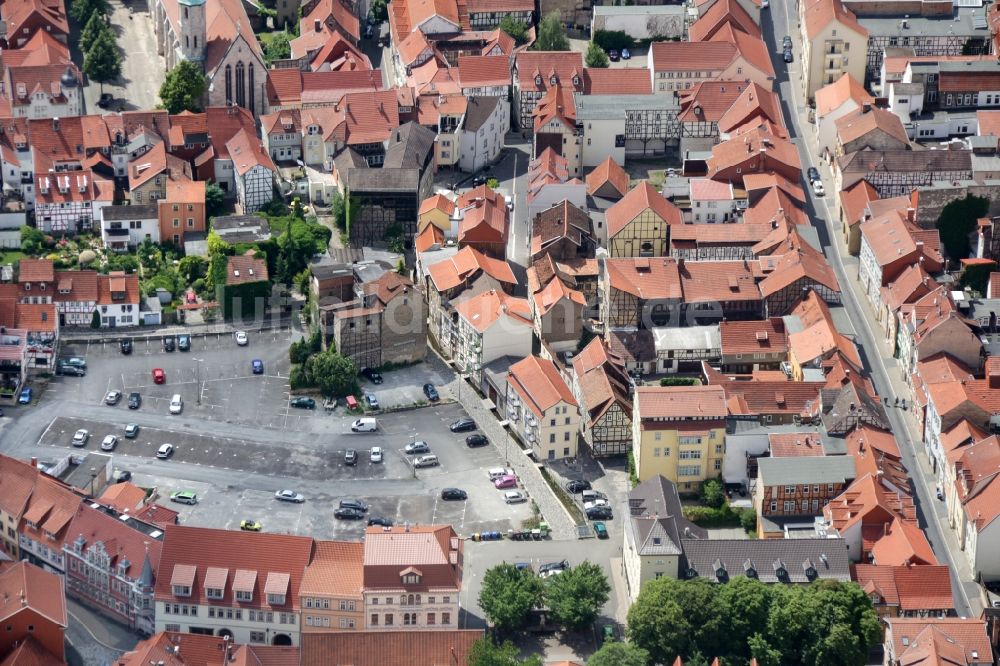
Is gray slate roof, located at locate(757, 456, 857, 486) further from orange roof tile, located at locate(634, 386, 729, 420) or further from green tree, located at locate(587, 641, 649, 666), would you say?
green tree, located at locate(587, 641, 649, 666)

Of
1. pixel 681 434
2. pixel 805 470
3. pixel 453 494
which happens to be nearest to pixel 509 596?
pixel 453 494

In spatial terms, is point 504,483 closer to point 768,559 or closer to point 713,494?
point 713,494

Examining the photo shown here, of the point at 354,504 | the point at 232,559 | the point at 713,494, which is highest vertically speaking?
the point at 713,494

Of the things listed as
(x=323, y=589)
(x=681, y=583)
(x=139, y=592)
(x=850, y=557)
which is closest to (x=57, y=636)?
(x=139, y=592)

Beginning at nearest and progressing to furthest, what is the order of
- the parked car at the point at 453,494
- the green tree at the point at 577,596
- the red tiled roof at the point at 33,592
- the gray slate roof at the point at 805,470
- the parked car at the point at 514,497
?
1. the red tiled roof at the point at 33,592
2. the green tree at the point at 577,596
3. the gray slate roof at the point at 805,470
4. the parked car at the point at 453,494
5. the parked car at the point at 514,497

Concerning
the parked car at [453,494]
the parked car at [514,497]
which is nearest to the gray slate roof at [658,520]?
the parked car at [514,497]

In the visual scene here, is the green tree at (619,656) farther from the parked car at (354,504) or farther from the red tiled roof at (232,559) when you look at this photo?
the parked car at (354,504)

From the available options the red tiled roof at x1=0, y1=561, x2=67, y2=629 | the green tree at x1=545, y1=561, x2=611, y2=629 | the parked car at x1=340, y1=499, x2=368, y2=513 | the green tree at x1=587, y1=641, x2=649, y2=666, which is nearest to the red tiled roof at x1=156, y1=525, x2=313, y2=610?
the red tiled roof at x1=0, y1=561, x2=67, y2=629
